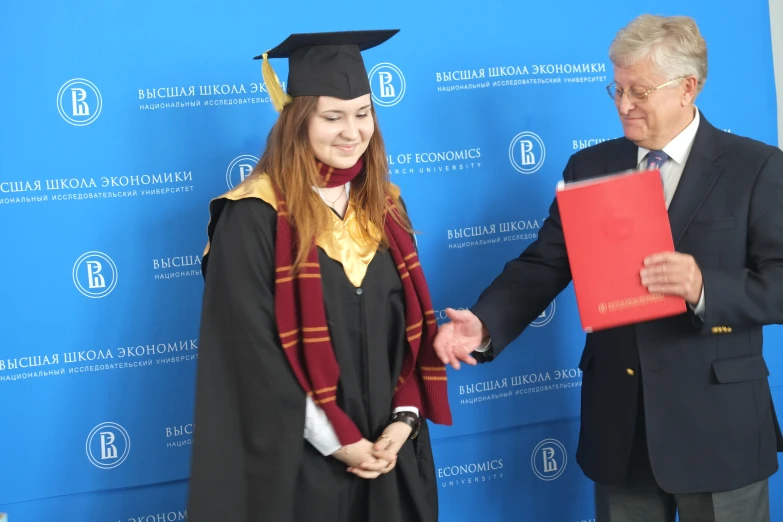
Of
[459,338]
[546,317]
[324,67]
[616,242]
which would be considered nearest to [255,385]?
[459,338]

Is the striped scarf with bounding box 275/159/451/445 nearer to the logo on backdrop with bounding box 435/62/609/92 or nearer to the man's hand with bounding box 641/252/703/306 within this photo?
the man's hand with bounding box 641/252/703/306

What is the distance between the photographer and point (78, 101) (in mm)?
2539

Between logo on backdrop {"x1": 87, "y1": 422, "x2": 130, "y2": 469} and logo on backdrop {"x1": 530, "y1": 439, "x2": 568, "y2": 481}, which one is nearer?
logo on backdrop {"x1": 87, "y1": 422, "x2": 130, "y2": 469}

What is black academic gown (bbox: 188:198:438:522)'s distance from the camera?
1872 millimetres

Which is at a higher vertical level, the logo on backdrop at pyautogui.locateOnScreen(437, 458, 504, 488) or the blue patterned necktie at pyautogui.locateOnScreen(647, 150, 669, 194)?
the blue patterned necktie at pyautogui.locateOnScreen(647, 150, 669, 194)

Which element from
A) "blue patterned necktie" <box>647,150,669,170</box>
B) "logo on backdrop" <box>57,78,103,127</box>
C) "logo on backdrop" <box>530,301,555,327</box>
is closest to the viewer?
"blue patterned necktie" <box>647,150,669,170</box>

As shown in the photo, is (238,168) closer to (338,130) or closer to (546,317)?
(338,130)

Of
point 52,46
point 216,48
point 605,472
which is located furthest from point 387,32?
point 605,472

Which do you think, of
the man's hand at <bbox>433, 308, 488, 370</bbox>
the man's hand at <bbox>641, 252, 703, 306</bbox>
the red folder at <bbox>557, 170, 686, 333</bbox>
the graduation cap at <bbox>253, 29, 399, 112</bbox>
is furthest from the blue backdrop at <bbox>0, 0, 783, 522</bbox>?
the man's hand at <bbox>641, 252, 703, 306</bbox>

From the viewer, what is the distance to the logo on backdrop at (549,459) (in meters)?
3.18

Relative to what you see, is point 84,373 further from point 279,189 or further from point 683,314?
point 683,314

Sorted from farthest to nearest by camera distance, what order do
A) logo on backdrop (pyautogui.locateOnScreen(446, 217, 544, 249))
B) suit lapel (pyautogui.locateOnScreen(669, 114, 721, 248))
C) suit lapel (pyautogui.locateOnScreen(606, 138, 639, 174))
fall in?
logo on backdrop (pyautogui.locateOnScreen(446, 217, 544, 249)) → suit lapel (pyautogui.locateOnScreen(606, 138, 639, 174)) → suit lapel (pyautogui.locateOnScreen(669, 114, 721, 248))

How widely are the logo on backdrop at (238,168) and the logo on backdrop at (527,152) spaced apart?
1.01m

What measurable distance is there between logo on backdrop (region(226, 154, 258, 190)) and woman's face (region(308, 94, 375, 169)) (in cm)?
81
